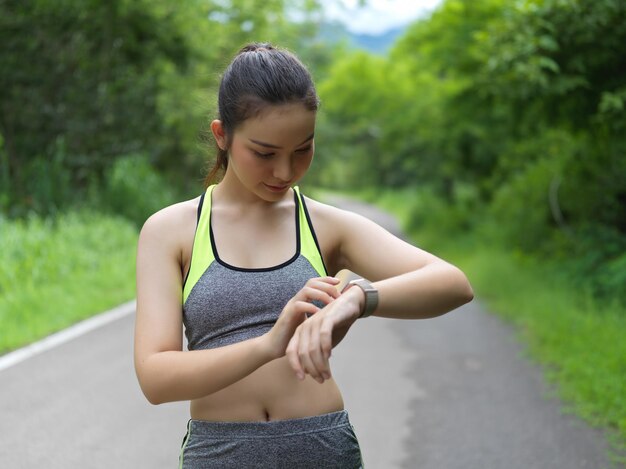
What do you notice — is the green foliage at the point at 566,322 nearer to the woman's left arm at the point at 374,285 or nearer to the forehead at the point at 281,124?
the woman's left arm at the point at 374,285

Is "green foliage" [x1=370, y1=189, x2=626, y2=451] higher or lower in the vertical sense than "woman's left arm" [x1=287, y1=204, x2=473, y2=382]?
lower

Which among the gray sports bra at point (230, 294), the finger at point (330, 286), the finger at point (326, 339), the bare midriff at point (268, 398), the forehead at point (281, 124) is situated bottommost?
the bare midriff at point (268, 398)

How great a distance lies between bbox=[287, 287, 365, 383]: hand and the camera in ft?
4.89

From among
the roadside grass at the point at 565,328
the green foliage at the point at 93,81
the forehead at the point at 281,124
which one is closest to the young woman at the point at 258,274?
the forehead at the point at 281,124

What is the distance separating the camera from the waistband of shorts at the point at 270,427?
1.83 metres

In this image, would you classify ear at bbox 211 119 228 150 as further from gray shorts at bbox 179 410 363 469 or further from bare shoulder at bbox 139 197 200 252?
gray shorts at bbox 179 410 363 469

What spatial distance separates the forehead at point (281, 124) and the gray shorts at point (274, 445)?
570 mm

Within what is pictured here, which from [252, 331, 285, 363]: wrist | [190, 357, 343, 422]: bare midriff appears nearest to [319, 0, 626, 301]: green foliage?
[190, 357, 343, 422]: bare midriff

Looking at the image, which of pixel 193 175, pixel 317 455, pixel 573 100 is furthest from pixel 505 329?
pixel 193 175

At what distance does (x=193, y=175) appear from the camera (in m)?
24.1

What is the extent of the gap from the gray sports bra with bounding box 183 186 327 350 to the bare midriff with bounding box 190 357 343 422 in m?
0.09

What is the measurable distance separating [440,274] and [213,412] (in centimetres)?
55

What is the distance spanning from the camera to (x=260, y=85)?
1.82 m

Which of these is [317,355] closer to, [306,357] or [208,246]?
[306,357]
